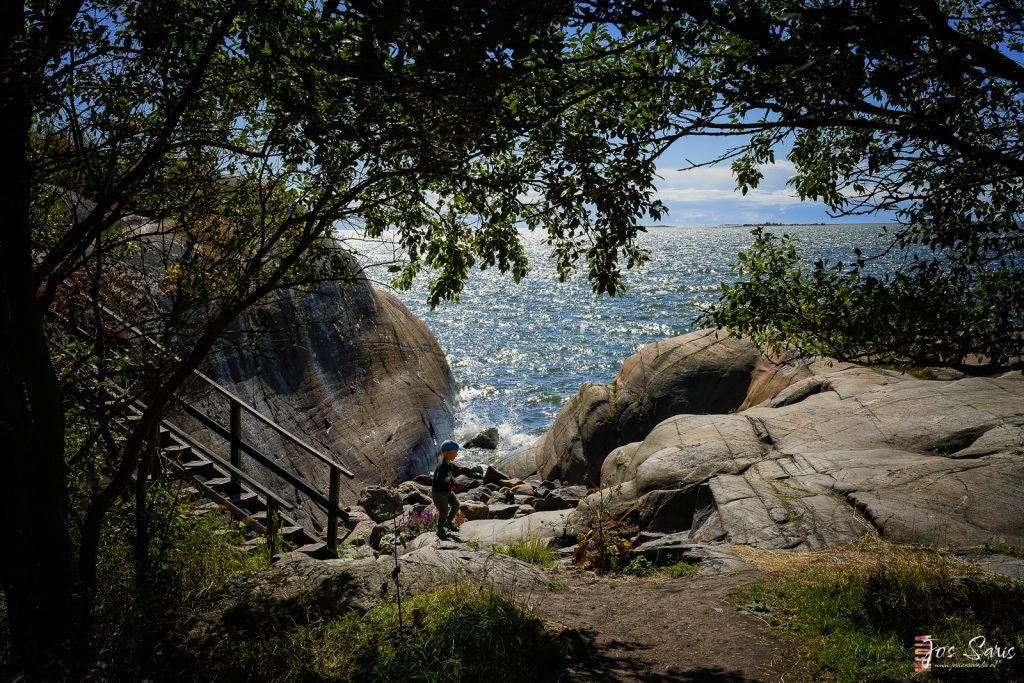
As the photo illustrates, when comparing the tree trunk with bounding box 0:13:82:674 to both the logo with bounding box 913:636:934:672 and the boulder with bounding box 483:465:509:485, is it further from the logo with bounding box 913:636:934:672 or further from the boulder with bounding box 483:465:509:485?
the boulder with bounding box 483:465:509:485

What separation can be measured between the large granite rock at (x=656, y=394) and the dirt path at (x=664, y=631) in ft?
35.8

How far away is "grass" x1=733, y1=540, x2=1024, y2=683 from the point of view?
17.0 ft

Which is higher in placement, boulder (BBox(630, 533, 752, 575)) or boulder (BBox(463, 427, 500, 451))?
boulder (BBox(630, 533, 752, 575))

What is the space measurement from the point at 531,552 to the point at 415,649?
513 cm

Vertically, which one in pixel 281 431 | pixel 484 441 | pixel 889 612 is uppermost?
pixel 281 431

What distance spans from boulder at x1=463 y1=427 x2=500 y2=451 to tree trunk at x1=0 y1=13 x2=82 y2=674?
2219cm

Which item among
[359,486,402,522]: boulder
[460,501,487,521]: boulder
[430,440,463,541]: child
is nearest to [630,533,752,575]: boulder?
[430,440,463,541]: child

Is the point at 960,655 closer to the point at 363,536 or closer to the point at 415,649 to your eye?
the point at 415,649

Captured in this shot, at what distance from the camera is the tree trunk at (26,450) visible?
457cm

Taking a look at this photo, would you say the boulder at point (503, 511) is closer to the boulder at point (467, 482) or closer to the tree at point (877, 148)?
the boulder at point (467, 482)

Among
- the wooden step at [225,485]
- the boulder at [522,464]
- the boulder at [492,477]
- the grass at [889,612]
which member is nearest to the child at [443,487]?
the wooden step at [225,485]

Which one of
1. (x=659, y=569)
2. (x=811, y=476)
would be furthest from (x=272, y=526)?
(x=811, y=476)

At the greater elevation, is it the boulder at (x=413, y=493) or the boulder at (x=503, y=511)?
the boulder at (x=413, y=493)

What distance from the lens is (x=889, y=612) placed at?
5898 millimetres
